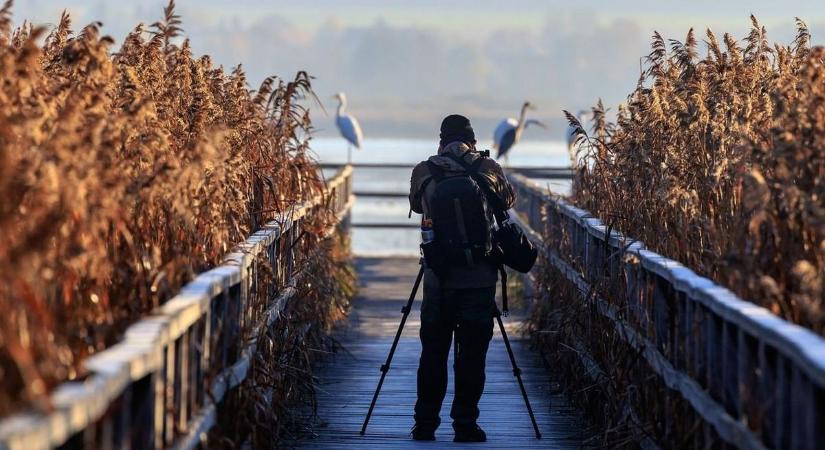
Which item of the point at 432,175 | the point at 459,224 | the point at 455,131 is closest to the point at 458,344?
the point at 459,224

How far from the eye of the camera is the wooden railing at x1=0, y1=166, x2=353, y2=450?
380 cm

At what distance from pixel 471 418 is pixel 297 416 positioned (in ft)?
3.59

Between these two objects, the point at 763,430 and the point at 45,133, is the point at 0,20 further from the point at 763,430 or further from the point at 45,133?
the point at 763,430

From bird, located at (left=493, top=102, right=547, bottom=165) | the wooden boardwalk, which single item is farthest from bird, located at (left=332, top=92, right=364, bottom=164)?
the wooden boardwalk

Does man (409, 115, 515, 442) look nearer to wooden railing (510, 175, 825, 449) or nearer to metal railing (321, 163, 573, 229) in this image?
wooden railing (510, 175, 825, 449)

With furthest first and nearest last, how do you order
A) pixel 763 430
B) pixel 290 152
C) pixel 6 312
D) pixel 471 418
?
pixel 290 152 < pixel 471 418 < pixel 763 430 < pixel 6 312

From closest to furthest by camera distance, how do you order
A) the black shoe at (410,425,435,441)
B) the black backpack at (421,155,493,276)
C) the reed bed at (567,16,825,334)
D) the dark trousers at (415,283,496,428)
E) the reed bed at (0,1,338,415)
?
the reed bed at (0,1,338,415) → the reed bed at (567,16,825,334) → the black backpack at (421,155,493,276) → the dark trousers at (415,283,496,428) → the black shoe at (410,425,435,441)

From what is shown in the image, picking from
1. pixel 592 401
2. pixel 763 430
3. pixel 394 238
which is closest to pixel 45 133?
pixel 763 430

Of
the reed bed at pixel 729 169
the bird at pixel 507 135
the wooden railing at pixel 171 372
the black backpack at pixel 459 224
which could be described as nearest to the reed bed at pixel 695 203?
the reed bed at pixel 729 169

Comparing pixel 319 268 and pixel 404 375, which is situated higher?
pixel 319 268

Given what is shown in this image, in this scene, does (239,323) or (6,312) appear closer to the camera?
(6,312)

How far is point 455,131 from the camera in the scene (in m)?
8.75

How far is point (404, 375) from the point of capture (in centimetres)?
1155

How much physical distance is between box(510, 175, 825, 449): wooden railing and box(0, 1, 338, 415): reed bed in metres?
2.01
